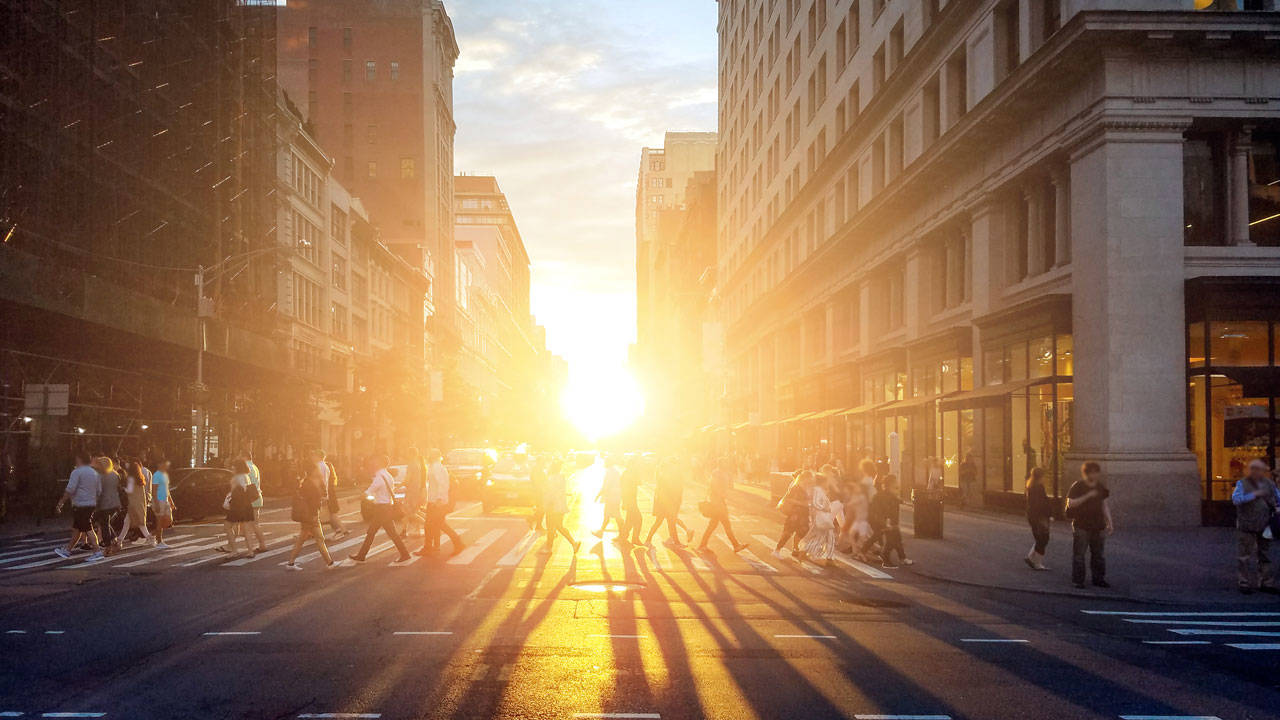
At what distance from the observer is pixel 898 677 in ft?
30.2

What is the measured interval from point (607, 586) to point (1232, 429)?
51.0 ft

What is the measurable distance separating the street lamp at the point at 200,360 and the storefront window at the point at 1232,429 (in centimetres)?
2873

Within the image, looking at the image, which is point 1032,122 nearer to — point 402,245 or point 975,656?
point 975,656

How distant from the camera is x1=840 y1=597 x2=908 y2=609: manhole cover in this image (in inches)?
547

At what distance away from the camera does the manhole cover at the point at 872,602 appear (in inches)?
547

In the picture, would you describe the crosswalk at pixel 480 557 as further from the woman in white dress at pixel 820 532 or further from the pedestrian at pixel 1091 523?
the pedestrian at pixel 1091 523

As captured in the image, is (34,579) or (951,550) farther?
(951,550)

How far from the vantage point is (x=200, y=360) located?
3397 cm

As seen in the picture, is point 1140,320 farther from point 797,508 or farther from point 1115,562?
point 797,508

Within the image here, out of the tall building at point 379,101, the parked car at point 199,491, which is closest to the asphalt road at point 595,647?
the parked car at point 199,491

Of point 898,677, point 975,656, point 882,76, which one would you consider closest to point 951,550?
Answer: point 975,656

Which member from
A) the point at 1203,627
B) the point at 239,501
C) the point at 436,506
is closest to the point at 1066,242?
the point at 1203,627

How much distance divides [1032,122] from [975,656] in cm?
2010

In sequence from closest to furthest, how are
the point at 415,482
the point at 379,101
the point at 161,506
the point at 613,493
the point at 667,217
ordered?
1. the point at 415,482
2. the point at 161,506
3. the point at 613,493
4. the point at 379,101
5. the point at 667,217
